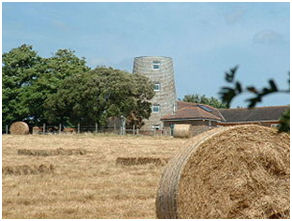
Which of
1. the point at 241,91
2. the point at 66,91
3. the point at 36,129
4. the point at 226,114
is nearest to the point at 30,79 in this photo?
the point at 36,129

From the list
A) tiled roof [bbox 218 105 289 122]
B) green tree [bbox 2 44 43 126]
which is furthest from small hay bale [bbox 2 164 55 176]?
tiled roof [bbox 218 105 289 122]

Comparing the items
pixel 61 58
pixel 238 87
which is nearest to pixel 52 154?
pixel 238 87

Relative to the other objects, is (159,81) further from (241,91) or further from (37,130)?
(241,91)

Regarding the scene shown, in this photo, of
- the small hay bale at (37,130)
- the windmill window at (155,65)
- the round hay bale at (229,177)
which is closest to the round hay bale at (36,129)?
the small hay bale at (37,130)

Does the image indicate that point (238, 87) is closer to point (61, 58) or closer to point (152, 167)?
point (152, 167)

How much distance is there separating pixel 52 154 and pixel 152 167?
576cm

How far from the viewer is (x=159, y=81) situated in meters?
53.0

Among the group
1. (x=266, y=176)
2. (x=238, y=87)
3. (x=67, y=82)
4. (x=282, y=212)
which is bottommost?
(x=282, y=212)

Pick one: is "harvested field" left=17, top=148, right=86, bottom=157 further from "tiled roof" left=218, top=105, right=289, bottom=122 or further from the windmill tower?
"tiled roof" left=218, top=105, right=289, bottom=122

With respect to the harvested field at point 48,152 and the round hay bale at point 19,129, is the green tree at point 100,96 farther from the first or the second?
the harvested field at point 48,152

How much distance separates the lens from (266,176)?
25.4ft

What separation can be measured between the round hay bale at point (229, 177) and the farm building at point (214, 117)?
39.3 meters

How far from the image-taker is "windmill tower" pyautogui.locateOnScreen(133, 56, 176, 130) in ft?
173

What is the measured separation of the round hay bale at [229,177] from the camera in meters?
6.80
